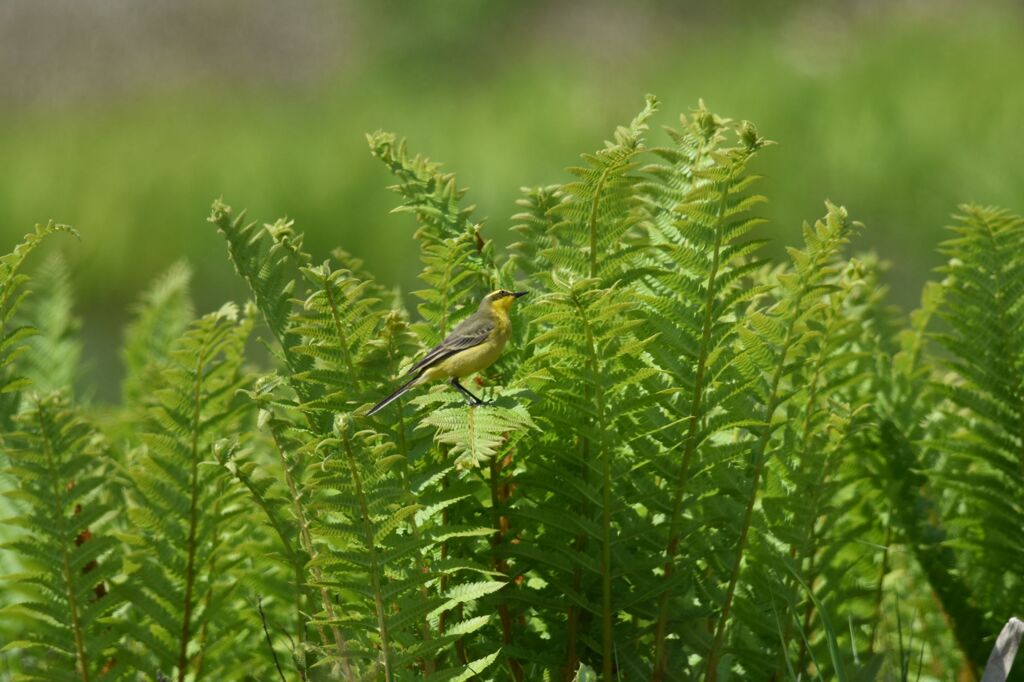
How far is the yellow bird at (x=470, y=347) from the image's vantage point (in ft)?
5.69

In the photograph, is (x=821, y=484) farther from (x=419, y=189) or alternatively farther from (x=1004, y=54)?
(x=1004, y=54)

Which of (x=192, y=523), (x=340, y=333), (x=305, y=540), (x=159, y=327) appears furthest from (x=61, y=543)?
(x=159, y=327)

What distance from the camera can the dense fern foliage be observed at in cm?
161

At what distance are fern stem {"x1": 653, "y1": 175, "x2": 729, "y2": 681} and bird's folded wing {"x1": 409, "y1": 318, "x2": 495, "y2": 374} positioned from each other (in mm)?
284

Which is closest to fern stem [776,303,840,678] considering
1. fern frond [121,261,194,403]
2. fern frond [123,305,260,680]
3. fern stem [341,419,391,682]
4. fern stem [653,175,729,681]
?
fern stem [653,175,729,681]

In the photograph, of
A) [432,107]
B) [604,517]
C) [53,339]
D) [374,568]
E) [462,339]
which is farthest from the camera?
[432,107]

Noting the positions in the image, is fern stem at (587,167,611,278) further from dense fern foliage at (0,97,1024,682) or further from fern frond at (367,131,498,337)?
fern frond at (367,131,498,337)

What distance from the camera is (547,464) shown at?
1719mm

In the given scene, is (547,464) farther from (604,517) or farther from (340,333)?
(340,333)

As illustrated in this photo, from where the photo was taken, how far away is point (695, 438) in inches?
66.7

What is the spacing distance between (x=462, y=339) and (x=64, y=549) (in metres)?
0.61

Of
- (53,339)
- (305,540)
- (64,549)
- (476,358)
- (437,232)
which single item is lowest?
(305,540)

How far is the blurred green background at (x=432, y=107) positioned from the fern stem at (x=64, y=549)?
18.7ft

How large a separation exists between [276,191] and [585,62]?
19.2 feet
